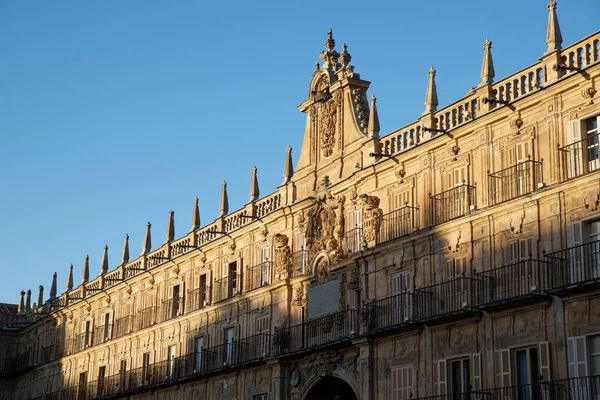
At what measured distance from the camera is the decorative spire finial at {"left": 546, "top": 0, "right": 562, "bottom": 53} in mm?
31906

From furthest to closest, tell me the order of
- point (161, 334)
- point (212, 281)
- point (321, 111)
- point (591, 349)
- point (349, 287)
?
point (161, 334), point (212, 281), point (321, 111), point (349, 287), point (591, 349)

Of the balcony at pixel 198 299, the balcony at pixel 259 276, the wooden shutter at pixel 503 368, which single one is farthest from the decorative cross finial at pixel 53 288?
the wooden shutter at pixel 503 368

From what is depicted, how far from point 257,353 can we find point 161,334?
11.3 m

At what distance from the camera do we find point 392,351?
122 feet

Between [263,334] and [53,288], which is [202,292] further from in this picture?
[53,288]

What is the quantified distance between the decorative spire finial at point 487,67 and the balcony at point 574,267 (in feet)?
22.9

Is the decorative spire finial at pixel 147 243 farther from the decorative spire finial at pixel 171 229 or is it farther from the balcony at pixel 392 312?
the balcony at pixel 392 312

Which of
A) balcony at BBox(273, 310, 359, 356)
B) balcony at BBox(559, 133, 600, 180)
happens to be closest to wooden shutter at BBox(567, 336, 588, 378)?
balcony at BBox(559, 133, 600, 180)

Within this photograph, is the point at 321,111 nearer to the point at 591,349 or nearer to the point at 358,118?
the point at 358,118

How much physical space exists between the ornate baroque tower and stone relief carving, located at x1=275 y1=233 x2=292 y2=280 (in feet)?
7.14

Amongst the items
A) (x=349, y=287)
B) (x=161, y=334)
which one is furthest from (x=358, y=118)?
(x=161, y=334)

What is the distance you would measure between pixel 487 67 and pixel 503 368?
33.1ft

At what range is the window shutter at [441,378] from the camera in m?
34.4

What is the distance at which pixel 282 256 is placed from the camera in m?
45.5
